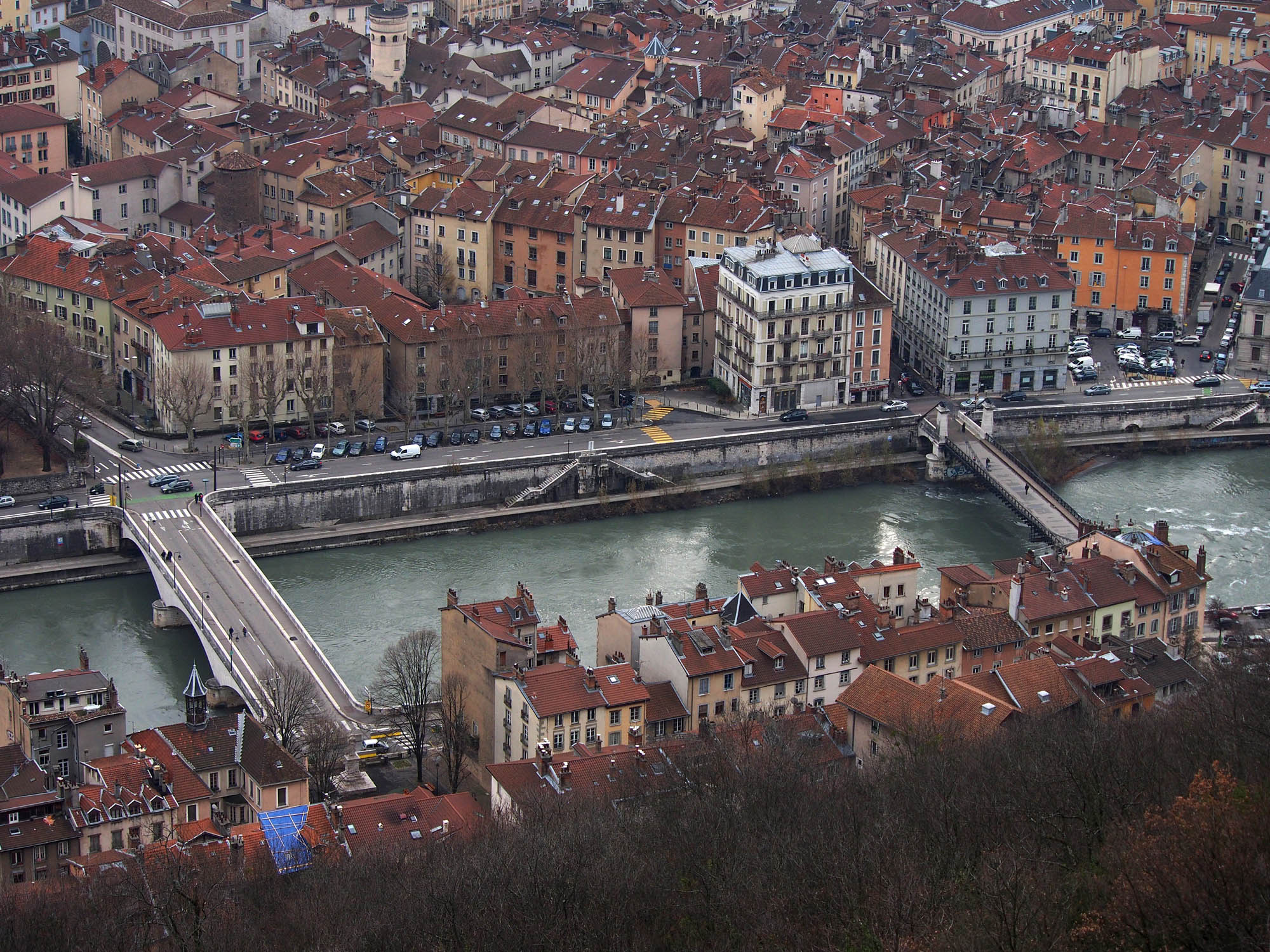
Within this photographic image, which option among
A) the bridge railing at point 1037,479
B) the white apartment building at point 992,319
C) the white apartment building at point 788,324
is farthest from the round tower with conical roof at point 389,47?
the bridge railing at point 1037,479

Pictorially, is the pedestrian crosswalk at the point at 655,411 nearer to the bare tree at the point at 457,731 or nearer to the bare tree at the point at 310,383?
the bare tree at the point at 310,383

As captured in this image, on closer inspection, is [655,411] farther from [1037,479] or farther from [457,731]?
[457,731]

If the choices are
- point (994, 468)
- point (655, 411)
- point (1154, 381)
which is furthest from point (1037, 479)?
point (655, 411)

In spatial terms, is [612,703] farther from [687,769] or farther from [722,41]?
[722,41]

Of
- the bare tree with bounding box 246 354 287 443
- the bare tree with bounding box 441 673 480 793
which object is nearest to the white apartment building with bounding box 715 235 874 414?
the bare tree with bounding box 246 354 287 443

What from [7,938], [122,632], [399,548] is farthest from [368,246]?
[7,938]

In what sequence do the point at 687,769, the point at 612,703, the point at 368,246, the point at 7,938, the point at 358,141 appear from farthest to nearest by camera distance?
the point at 358,141
the point at 368,246
the point at 612,703
the point at 687,769
the point at 7,938
